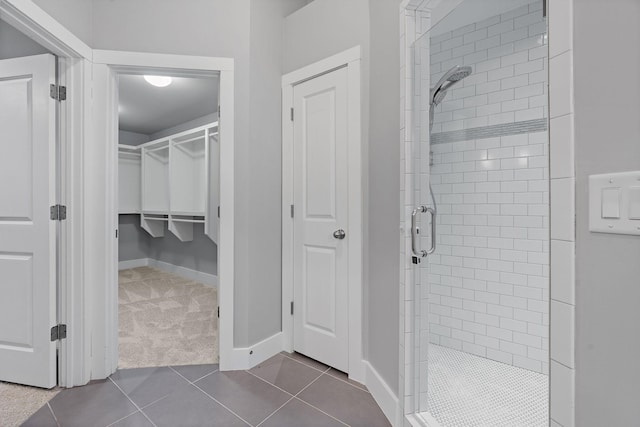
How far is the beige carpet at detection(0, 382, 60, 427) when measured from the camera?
4.97 feet

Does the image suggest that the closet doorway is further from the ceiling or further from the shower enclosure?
the shower enclosure

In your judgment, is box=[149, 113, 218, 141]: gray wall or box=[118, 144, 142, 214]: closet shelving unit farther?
box=[118, 144, 142, 214]: closet shelving unit

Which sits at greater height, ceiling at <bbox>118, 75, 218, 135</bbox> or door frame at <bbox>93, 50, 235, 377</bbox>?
ceiling at <bbox>118, 75, 218, 135</bbox>

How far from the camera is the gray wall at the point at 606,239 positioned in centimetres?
58

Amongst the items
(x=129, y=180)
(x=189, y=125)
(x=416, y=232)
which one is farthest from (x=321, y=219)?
(x=129, y=180)

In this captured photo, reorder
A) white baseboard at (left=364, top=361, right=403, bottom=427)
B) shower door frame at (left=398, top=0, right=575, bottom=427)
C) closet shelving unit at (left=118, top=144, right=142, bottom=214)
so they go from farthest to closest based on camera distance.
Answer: closet shelving unit at (left=118, top=144, right=142, bottom=214) < white baseboard at (left=364, top=361, right=403, bottom=427) < shower door frame at (left=398, top=0, right=575, bottom=427)

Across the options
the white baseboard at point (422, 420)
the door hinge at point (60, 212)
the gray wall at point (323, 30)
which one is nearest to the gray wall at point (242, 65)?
the gray wall at point (323, 30)

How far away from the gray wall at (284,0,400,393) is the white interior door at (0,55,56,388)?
1.78 meters

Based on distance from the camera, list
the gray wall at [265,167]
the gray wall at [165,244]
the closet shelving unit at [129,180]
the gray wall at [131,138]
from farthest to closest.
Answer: the gray wall at [131,138] → the closet shelving unit at [129,180] → the gray wall at [165,244] → the gray wall at [265,167]

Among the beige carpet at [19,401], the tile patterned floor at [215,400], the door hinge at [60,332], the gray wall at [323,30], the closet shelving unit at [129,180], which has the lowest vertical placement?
the tile patterned floor at [215,400]

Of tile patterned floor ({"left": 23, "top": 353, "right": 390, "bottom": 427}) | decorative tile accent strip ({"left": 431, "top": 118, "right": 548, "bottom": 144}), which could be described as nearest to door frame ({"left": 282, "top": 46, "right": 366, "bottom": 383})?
tile patterned floor ({"left": 23, "top": 353, "right": 390, "bottom": 427})

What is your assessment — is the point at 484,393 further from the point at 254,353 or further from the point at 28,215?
the point at 28,215

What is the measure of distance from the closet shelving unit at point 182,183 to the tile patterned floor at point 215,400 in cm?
204

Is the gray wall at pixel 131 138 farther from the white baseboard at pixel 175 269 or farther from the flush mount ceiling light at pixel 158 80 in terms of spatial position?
the flush mount ceiling light at pixel 158 80
